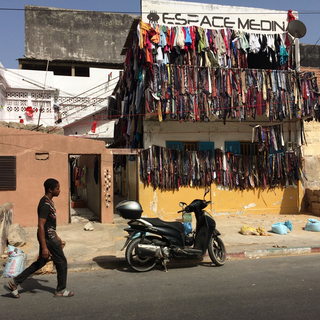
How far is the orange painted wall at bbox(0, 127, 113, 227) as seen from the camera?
9438mm

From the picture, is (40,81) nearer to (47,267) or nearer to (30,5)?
(30,5)

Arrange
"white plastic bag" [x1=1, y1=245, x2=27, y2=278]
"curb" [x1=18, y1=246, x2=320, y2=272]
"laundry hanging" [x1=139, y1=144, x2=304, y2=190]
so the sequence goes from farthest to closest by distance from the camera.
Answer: "laundry hanging" [x1=139, y1=144, x2=304, y2=190] → "curb" [x1=18, y1=246, x2=320, y2=272] → "white plastic bag" [x1=1, y1=245, x2=27, y2=278]

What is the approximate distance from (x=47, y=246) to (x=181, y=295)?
2048 millimetres

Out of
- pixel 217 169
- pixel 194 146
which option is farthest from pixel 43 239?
pixel 194 146

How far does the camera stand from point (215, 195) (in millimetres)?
11930

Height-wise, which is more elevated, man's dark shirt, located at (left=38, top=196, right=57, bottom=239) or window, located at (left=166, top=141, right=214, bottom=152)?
window, located at (left=166, top=141, right=214, bottom=152)

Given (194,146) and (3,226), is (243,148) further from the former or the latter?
(3,226)

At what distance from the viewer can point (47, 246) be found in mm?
4477

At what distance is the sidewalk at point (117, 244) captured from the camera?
648 cm

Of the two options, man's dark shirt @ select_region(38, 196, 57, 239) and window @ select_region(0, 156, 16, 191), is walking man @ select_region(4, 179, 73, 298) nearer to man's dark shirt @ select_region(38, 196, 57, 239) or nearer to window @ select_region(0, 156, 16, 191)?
man's dark shirt @ select_region(38, 196, 57, 239)

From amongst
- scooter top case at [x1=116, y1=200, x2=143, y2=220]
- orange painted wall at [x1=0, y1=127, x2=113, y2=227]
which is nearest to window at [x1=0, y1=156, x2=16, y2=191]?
orange painted wall at [x1=0, y1=127, x2=113, y2=227]

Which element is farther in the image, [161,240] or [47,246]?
[161,240]

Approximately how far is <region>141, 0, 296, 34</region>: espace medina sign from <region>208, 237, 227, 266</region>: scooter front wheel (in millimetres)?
8759

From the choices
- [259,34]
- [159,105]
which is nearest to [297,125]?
[259,34]
